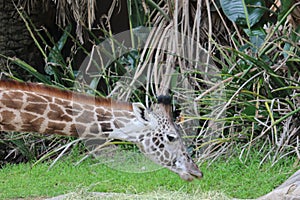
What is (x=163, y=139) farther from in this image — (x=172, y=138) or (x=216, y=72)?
(x=216, y=72)

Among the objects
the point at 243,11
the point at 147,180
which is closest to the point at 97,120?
the point at 147,180

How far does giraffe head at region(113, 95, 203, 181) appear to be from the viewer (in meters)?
2.93

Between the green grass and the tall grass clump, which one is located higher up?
the tall grass clump

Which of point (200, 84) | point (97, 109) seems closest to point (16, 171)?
point (200, 84)

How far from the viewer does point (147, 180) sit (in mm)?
4664

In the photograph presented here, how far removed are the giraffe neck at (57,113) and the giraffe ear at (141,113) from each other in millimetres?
22

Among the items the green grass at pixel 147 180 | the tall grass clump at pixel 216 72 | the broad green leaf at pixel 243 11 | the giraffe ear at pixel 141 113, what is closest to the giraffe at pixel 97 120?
the giraffe ear at pixel 141 113

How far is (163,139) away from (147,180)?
69.8 inches

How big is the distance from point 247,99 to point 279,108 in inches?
11.7

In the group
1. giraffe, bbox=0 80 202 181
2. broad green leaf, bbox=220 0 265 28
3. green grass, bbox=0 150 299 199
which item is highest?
broad green leaf, bbox=220 0 265 28

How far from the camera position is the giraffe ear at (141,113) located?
294 cm

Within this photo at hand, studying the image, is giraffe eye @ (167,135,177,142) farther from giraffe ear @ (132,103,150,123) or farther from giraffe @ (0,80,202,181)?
giraffe ear @ (132,103,150,123)

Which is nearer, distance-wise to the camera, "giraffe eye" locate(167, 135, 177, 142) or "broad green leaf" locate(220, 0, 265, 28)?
"giraffe eye" locate(167, 135, 177, 142)

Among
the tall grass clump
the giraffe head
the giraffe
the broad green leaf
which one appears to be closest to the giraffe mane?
the giraffe
